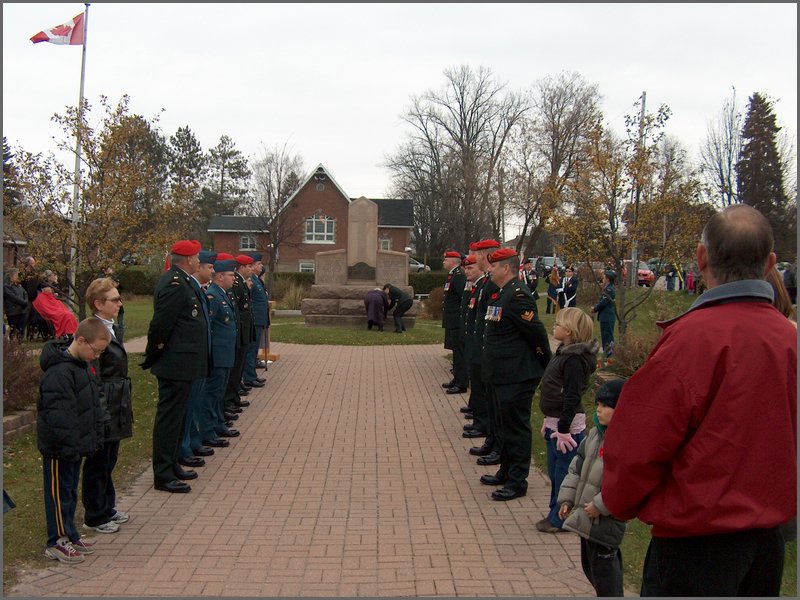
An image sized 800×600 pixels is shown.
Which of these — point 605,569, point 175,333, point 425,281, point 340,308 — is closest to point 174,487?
point 175,333

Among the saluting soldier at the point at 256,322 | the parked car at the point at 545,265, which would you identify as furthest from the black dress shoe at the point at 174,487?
the parked car at the point at 545,265

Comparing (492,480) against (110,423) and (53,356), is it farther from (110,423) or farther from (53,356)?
(53,356)

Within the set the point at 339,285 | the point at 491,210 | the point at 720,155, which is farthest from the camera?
the point at 491,210

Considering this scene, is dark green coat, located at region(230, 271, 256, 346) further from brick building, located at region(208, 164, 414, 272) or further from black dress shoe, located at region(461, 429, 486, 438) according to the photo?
brick building, located at region(208, 164, 414, 272)

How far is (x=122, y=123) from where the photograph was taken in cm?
1186

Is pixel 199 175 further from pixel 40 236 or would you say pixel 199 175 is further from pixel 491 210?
pixel 40 236

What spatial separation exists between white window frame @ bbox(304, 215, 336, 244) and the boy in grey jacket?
177 ft

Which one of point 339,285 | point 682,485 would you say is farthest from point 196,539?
point 339,285

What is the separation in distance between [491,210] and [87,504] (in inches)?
1670

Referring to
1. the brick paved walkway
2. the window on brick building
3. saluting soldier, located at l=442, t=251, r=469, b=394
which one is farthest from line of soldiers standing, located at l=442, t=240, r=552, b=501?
the window on brick building

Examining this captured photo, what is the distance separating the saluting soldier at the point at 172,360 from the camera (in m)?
6.43

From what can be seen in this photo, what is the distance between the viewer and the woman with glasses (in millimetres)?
5348

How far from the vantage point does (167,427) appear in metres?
Answer: 6.48

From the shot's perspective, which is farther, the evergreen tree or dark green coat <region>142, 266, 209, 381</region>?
the evergreen tree
